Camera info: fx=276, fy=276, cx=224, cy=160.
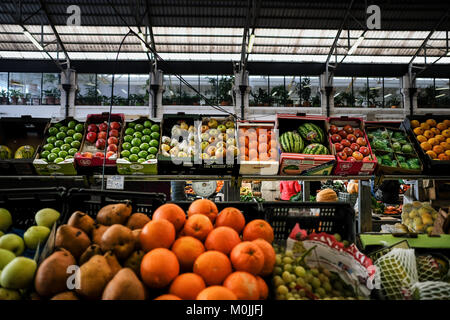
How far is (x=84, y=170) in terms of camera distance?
2.71m

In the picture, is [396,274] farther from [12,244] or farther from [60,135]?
[60,135]

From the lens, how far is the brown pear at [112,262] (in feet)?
3.12

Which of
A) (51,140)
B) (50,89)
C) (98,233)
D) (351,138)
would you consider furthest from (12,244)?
(50,89)

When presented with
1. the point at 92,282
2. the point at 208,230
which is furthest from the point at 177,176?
the point at 92,282

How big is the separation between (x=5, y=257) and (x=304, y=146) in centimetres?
254

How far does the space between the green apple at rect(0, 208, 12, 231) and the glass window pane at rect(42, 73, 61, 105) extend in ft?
44.8

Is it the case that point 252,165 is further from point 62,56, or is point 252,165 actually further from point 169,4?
point 62,56

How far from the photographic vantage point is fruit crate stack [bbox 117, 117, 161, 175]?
2.62m

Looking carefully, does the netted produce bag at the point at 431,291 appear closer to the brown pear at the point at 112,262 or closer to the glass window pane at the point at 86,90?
the brown pear at the point at 112,262

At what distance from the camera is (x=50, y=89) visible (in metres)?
12.9

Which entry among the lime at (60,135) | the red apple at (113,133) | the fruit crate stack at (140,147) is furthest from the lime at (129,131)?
the lime at (60,135)

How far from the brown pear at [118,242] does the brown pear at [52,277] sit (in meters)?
0.14

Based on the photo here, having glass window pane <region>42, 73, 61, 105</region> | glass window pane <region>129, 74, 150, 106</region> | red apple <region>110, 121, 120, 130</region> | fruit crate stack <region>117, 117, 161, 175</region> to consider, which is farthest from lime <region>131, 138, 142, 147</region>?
glass window pane <region>42, 73, 61, 105</region>

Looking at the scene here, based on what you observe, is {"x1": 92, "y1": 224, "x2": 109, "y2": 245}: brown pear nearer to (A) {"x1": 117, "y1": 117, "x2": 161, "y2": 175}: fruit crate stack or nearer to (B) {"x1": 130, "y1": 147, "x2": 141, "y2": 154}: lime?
(A) {"x1": 117, "y1": 117, "x2": 161, "y2": 175}: fruit crate stack
